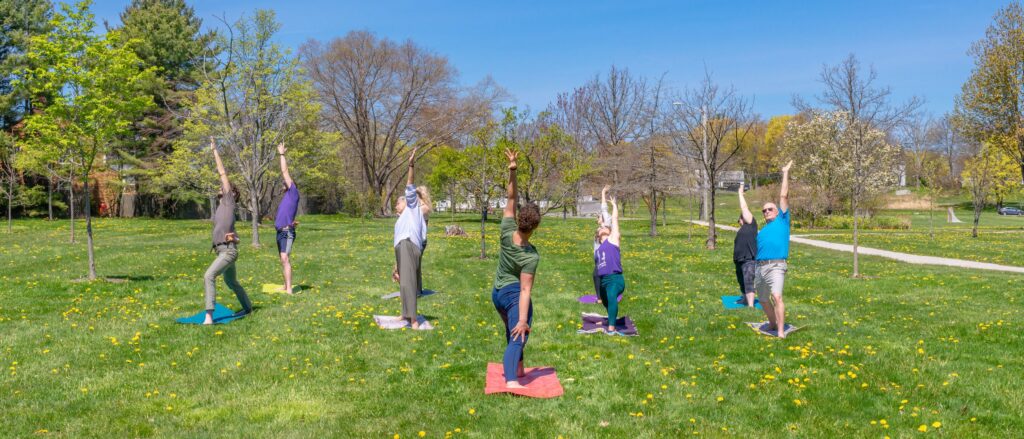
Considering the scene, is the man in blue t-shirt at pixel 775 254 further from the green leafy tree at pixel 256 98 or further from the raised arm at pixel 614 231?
the green leafy tree at pixel 256 98

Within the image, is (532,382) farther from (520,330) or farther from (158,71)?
(158,71)

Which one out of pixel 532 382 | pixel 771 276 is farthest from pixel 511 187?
pixel 771 276

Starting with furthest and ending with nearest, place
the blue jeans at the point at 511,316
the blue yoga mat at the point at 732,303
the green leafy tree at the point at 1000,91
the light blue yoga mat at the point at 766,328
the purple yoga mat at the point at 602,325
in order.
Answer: the green leafy tree at the point at 1000,91
the blue yoga mat at the point at 732,303
the purple yoga mat at the point at 602,325
the light blue yoga mat at the point at 766,328
the blue jeans at the point at 511,316

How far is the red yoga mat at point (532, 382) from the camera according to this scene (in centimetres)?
654

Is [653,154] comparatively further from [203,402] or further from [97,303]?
[203,402]

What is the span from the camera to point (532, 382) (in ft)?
22.6

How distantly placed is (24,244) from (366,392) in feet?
72.5

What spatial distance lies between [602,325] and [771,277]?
235 cm

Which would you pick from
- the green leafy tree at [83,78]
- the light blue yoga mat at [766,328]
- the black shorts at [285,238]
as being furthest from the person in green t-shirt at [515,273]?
the green leafy tree at [83,78]

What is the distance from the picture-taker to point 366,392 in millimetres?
6637

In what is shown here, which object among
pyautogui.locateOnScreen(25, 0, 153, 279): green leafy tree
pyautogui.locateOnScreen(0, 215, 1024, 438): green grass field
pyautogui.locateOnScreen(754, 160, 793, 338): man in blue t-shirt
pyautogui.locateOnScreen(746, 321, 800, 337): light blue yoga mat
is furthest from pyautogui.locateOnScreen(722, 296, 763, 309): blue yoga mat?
pyautogui.locateOnScreen(25, 0, 153, 279): green leafy tree

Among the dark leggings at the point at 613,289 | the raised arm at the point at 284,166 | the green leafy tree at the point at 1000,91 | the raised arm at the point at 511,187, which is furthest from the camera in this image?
the green leafy tree at the point at 1000,91

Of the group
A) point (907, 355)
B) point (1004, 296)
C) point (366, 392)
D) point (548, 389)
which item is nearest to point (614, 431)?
point (548, 389)

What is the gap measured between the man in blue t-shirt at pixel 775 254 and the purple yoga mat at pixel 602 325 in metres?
1.78
